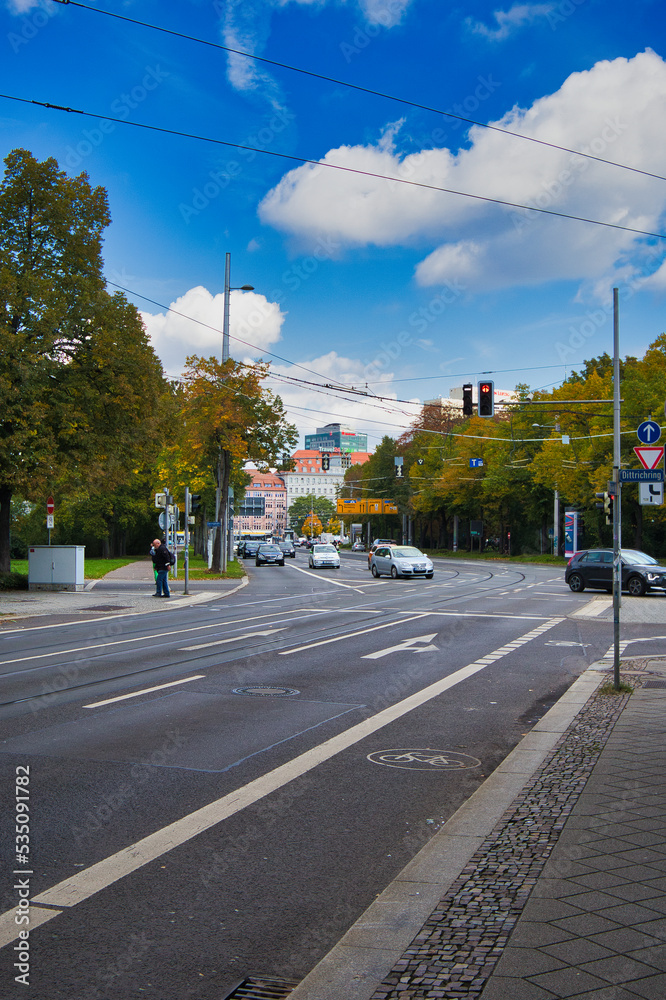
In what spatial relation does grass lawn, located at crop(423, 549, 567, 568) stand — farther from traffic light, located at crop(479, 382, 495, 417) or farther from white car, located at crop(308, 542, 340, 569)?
traffic light, located at crop(479, 382, 495, 417)

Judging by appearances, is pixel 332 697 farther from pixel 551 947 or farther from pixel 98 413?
pixel 98 413

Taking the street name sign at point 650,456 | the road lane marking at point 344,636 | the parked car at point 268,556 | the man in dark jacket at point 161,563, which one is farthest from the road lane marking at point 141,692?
the parked car at point 268,556

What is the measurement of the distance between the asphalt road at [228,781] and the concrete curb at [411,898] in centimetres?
12

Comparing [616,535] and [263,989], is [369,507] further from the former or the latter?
[263,989]

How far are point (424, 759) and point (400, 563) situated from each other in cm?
3372

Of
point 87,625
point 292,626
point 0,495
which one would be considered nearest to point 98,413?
point 0,495

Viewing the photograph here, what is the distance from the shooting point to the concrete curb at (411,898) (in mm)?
3355

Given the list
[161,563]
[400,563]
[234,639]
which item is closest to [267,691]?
[234,639]

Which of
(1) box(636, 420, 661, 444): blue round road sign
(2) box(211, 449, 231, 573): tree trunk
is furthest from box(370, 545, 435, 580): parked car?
(1) box(636, 420, 661, 444): blue round road sign

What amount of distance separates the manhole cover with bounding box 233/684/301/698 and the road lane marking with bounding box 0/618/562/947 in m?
1.56

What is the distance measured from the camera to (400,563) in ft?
Answer: 133

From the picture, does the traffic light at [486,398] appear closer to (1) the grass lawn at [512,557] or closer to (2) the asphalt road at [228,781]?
(2) the asphalt road at [228,781]

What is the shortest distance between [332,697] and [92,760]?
3480 mm

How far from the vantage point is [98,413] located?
96.9 ft
